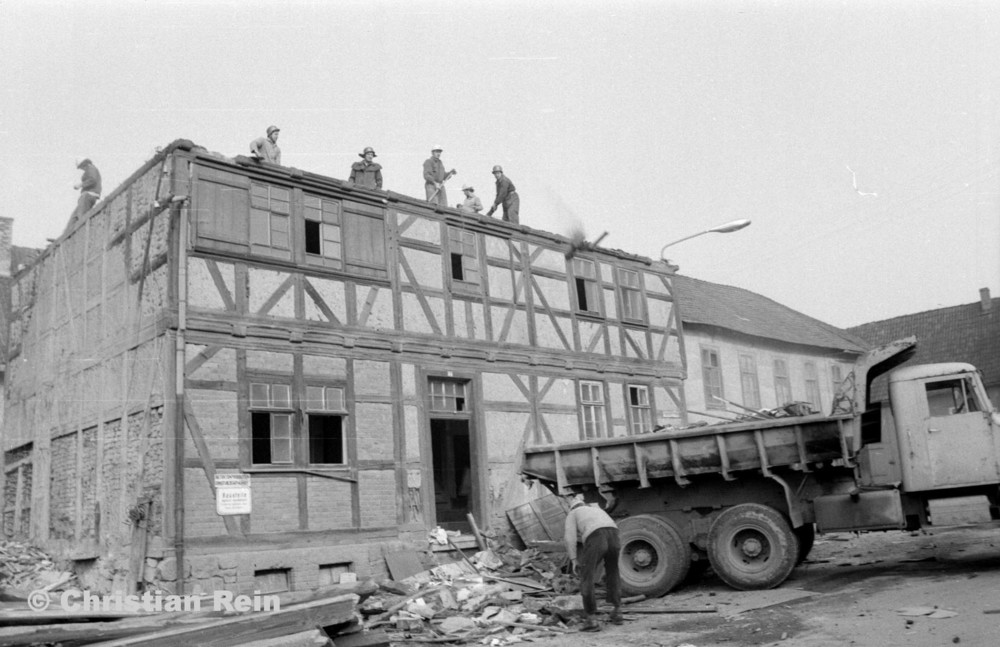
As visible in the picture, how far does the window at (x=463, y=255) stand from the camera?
16.8m

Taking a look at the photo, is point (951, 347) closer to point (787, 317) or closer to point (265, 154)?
point (787, 317)

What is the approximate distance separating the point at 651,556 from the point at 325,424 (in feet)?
18.3

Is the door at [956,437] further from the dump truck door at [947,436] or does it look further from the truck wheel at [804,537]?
the truck wheel at [804,537]

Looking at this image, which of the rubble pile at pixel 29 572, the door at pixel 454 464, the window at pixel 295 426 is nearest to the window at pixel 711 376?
the door at pixel 454 464

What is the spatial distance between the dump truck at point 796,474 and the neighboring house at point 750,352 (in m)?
8.73

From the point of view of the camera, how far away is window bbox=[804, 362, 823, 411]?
28703 mm

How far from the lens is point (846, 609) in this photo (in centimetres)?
951

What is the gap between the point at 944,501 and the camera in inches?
443

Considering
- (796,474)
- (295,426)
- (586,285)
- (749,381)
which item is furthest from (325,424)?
(749,381)

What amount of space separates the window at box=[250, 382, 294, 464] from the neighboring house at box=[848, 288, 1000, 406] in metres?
29.5

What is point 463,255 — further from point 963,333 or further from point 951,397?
point 963,333

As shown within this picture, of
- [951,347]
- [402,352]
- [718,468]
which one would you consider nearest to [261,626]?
[718,468]

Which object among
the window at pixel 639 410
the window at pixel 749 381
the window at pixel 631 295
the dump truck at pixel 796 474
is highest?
the window at pixel 631 295

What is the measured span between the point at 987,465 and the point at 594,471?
17.0 ft
